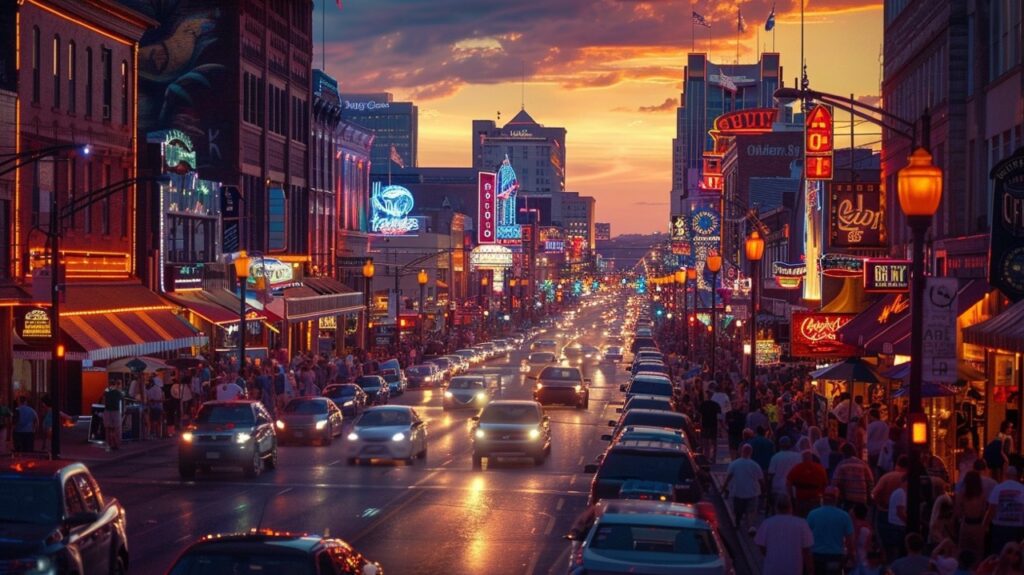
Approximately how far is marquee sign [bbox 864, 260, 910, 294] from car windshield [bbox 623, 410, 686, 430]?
570 cm

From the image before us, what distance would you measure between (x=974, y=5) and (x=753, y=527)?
13949 mm

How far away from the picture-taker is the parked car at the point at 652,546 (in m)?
13.6

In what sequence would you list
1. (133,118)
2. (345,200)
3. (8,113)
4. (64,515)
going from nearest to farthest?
(64,515)
(8,113)
(133,118)
(345,200)

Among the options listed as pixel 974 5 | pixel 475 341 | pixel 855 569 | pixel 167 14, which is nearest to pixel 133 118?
pixel 167 14

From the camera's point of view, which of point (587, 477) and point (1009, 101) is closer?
point (1009, 101)

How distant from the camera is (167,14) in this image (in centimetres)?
6794

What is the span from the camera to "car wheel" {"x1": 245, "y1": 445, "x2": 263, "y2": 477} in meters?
31.2

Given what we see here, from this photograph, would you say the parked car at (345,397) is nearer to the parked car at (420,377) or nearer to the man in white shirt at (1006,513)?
the parked car at (420,377)

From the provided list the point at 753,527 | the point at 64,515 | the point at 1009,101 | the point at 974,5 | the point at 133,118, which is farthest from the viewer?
the point at 133,118

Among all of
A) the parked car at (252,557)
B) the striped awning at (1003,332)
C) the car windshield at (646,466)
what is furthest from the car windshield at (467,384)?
the parked car at (252,557)

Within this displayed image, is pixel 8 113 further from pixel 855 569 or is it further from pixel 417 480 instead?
pixel 855 569

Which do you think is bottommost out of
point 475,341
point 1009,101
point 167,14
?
point 475,341

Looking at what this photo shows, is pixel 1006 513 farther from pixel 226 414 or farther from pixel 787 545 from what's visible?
pixel 226 414

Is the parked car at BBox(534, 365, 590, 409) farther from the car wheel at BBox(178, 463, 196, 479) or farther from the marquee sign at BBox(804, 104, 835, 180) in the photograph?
the car wheel at BBox(178, 463, 196, 479)
